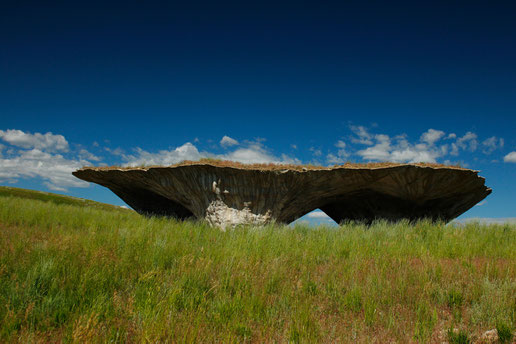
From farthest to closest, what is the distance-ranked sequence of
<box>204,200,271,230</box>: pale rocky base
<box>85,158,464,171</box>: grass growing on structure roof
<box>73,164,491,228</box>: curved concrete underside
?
<box>204,200,271,230</box>: pale rocky base < <box>73,164,491,228</box>: curved concrete underside < <box>85,158,464,171</box>: grass growing on structure roof

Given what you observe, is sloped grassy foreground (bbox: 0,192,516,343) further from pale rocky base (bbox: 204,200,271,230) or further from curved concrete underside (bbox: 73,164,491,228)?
pale rocky base (bbox: 204,200,271,230)

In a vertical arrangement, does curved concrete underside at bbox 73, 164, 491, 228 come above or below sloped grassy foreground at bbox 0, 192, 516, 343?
above

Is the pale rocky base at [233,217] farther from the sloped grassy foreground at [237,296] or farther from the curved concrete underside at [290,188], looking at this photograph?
the sloped grassy foreground at [237,296]

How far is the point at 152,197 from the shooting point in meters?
16.0

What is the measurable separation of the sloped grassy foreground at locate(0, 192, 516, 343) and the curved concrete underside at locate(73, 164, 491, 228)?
4460 mm

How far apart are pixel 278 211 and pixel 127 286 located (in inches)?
305

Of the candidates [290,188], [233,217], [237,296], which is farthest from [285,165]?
[237,296]

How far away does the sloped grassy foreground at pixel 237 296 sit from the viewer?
9.53 ft

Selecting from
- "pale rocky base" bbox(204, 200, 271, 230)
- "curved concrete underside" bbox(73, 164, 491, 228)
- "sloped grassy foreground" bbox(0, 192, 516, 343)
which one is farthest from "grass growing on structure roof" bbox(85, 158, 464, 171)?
"sloped grassy foreground" bbox(0, 192, 516, 343)

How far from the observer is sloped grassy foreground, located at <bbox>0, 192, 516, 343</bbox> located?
9.53 ft

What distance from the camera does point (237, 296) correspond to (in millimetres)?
3504

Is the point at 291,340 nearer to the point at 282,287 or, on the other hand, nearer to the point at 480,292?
the point at 282,287

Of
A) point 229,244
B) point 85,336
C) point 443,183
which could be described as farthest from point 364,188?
point 85,336

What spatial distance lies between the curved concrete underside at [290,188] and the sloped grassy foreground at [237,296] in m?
4.46
